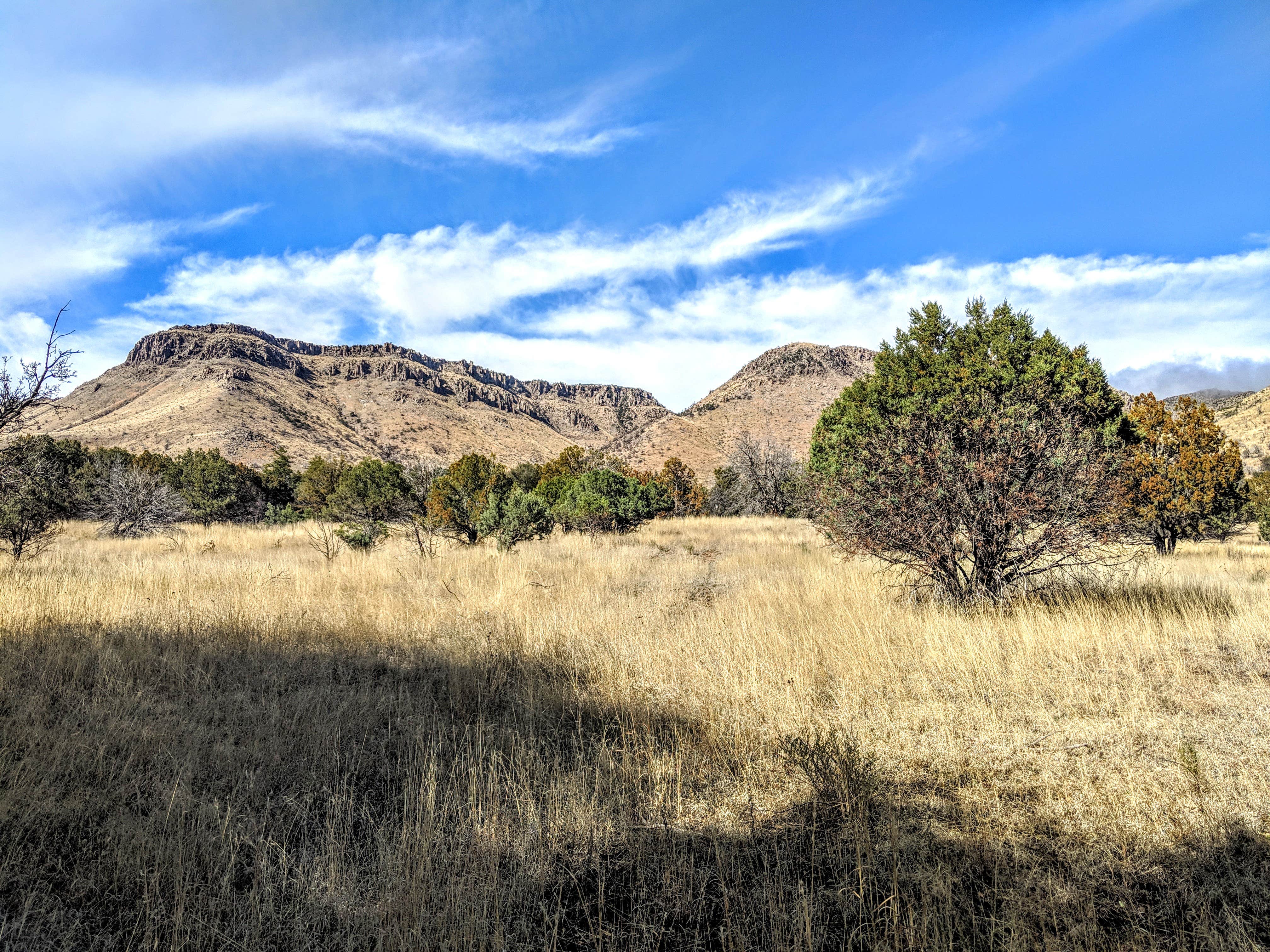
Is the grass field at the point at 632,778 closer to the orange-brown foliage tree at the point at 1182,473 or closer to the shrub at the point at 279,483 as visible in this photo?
the orange-brown foliage tree at the point at 1182,473

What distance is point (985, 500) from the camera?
636 cm

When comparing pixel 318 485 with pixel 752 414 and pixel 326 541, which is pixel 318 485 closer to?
pixel 326 541

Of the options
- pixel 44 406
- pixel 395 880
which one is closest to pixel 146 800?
pixel 395 880

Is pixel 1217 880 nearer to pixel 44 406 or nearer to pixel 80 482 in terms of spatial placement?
pixel 44 406

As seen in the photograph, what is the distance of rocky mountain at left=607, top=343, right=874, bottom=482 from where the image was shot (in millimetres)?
67062

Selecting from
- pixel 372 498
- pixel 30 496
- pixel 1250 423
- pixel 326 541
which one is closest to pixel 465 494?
pixel 372 498

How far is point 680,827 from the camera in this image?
289cm

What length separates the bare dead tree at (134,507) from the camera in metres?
16.9

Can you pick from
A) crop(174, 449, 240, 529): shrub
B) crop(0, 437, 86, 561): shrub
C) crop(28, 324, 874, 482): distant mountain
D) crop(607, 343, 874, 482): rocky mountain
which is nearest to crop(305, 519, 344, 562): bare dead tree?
crop(0, 437, 86, 561): shrub

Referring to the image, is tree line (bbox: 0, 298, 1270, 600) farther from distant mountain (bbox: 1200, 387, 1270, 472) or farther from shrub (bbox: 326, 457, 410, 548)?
distant mountain (bbox: 1200, 387, 1270, 472)

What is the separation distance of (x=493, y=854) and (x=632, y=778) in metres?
0.97

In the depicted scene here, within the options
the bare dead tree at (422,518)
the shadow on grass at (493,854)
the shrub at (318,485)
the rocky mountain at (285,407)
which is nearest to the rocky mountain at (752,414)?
the rocky mountain at (285,407)

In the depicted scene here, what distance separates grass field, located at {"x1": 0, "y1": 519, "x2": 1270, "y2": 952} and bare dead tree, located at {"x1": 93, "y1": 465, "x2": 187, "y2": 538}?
13.1m

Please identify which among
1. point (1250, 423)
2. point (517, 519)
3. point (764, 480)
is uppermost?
point (1250, 423)
